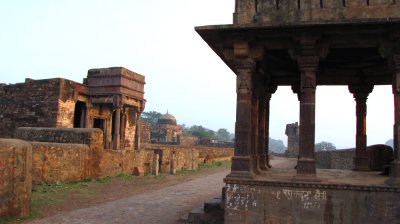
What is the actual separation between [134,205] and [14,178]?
10.4ft

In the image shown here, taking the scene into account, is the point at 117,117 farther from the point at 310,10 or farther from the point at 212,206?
the point at 310,10

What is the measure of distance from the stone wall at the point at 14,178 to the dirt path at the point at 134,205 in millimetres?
491

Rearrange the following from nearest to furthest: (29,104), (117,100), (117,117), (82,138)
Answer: (82,138), (29,104), (117,100), (117,117)

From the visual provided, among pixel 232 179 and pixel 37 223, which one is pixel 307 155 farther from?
pixel 37 223

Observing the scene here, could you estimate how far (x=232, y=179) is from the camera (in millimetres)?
6250

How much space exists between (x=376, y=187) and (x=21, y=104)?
1766 cm

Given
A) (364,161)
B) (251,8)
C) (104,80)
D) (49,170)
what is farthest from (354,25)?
(104,80)

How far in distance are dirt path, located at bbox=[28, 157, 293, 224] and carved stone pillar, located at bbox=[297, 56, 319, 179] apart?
2.95 metres

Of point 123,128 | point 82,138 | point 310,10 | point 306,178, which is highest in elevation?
point 310,10

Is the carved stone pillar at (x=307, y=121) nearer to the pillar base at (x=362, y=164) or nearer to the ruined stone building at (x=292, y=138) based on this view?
the pillar base at (x=362, y=164)

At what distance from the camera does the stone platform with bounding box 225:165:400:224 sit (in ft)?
18.7

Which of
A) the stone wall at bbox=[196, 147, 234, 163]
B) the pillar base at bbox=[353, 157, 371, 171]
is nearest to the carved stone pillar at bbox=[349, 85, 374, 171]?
the pillar base at bbox=[353, 157, 371, 171]

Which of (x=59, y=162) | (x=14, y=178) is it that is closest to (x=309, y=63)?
(x=14, y=178)

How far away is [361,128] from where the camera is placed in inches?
364
